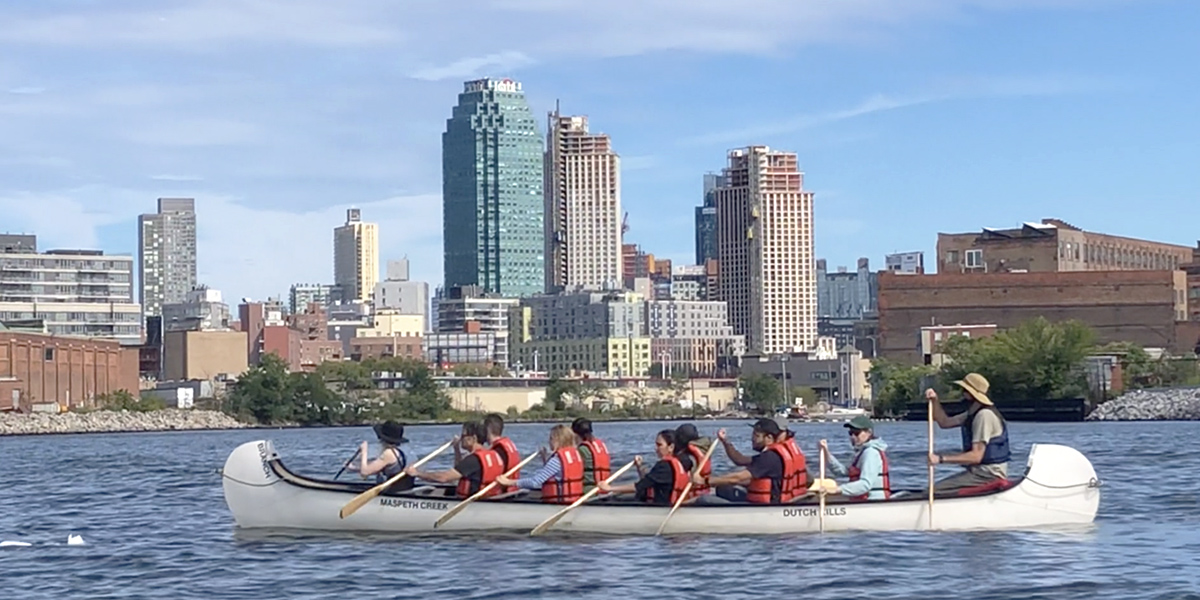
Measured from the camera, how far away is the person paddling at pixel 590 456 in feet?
110

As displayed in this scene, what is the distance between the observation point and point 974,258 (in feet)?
620

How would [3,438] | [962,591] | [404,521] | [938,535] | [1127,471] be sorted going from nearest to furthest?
1. [962,591]
2. [938,535]
3. [404,521]
4. [1127,471]
5. [3,438]

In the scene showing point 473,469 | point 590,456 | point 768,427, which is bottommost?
point 473,469

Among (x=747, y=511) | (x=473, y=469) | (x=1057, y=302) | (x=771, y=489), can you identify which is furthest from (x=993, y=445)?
(x=1057, y=302)

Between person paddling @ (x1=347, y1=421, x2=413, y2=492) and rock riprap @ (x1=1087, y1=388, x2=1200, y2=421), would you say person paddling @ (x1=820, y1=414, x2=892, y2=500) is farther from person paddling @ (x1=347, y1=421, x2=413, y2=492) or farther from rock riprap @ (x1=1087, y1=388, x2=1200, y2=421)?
rock riprap @ (x1=1087, y1=388, x2=1200, y2=421)

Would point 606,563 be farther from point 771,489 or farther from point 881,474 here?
point 881,474

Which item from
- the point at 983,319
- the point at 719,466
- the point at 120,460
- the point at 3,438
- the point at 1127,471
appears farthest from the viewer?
the point at 983,319

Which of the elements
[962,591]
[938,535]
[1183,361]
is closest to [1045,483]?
[938,535]

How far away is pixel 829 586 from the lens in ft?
89.8

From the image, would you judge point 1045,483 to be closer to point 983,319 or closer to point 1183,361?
point 1183,361

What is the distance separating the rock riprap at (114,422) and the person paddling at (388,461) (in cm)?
9821

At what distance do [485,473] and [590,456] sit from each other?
1.79 metres

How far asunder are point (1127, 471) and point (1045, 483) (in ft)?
63.3

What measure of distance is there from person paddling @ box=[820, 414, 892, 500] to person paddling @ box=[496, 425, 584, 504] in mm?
3904
